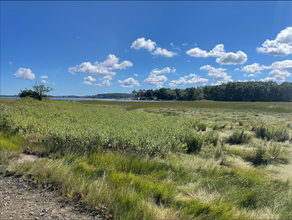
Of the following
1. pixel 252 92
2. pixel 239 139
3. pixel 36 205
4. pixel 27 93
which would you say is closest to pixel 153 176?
pixel 36 205

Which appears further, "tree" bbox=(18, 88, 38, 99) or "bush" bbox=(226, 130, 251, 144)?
"tree" bbox=(18, 88, 38, 99)

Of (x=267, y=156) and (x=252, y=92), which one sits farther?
(x=252, y=92)

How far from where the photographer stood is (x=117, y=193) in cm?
358

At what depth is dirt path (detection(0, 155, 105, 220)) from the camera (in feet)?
9.74

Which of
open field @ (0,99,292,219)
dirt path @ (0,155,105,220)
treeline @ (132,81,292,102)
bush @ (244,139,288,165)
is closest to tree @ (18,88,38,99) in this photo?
open field @ (0,99,292,219)

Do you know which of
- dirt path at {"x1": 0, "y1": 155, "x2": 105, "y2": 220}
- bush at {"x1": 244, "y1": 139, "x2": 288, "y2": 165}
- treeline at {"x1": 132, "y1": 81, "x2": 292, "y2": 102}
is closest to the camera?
dirt path at {"x1": 0, "y1": 155, "x2": 105, "y2": 220}

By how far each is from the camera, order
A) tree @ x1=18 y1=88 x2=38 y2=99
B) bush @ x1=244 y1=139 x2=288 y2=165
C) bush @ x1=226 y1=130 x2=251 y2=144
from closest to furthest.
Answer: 1. bush @ x1=244 y1=139 x2=288 y2=165
2. bush @ x1=226 y1=130 x2=251 y2=144
3. tree @ x1=18 y1=88 x2=38 y2=99

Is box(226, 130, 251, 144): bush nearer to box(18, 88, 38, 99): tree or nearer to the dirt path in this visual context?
the dirt path

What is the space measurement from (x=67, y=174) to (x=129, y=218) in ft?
7.77

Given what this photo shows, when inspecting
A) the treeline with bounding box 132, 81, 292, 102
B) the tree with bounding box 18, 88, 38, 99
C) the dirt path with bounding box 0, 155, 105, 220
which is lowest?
the dirt path with bounding box 0, 155, 105, 220

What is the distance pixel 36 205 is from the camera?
128 inches

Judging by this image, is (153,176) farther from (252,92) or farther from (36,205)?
(252,92)

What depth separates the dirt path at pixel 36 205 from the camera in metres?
2.97

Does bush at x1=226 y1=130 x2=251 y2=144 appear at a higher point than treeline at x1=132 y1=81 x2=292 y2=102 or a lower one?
lower
